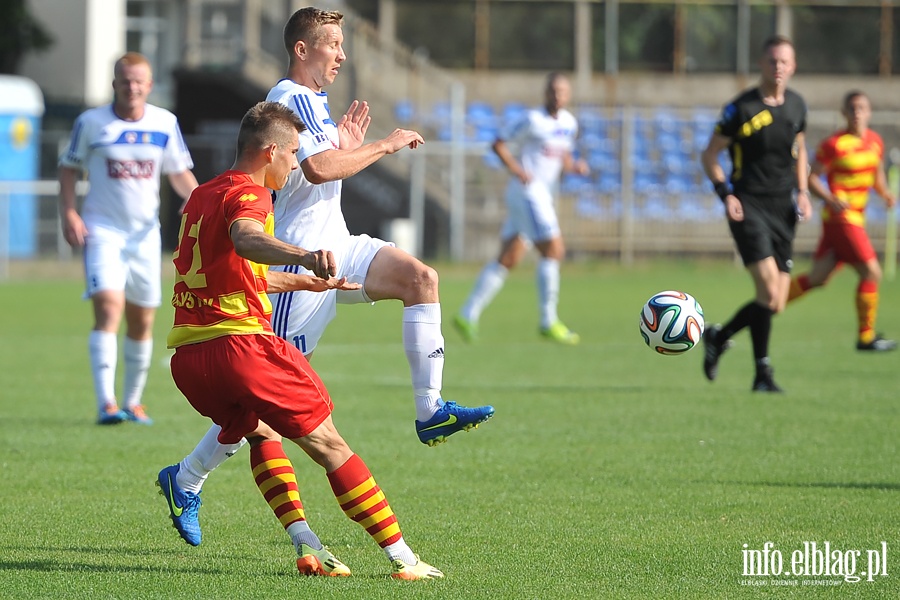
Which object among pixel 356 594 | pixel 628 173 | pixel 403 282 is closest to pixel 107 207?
pixel 403 282

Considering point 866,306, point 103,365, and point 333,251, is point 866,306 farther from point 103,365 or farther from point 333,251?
point 333,251


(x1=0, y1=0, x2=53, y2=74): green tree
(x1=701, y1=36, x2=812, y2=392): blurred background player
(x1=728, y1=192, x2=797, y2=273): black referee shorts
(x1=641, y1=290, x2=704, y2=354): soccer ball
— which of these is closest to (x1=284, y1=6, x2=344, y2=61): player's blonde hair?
(x1=641, y1=290, x2=704, y2=354): soccer ball

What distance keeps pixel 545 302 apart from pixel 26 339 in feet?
18.3

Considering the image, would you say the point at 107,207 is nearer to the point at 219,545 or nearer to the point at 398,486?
the point at 398,486

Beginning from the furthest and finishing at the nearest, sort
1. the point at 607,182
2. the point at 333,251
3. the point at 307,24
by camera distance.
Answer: the point at 607,182, the point at 307,24, the point at 333,251

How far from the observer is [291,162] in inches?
209

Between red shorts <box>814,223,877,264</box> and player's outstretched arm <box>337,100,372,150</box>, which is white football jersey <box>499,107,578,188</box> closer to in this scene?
red shorts <box>814,223,877,264</box>

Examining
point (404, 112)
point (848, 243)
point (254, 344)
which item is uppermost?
point (404, 112)

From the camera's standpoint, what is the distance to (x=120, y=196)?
30.6 feet

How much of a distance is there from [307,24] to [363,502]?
2.27 meters

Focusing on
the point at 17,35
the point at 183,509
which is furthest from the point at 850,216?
the point at 17,35

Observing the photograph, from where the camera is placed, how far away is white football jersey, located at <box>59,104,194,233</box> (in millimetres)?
9289

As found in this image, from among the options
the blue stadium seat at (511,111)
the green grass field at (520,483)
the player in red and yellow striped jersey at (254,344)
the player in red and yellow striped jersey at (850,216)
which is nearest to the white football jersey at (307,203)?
the player in red and yellow striped jersey at (254,344)

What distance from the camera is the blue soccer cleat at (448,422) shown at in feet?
18.6
